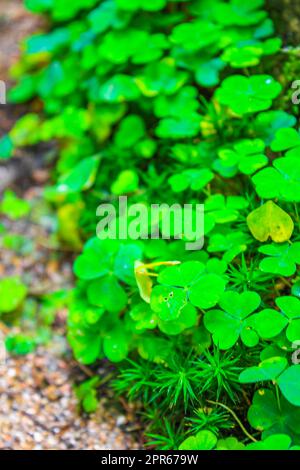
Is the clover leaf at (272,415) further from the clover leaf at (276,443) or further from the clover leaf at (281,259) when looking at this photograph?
the clover leaf at (281,259)

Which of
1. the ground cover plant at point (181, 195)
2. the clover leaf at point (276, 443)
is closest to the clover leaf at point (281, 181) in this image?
the ground cover plant at point (181, 195)

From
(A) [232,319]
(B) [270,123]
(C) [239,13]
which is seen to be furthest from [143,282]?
(C) [239,13]

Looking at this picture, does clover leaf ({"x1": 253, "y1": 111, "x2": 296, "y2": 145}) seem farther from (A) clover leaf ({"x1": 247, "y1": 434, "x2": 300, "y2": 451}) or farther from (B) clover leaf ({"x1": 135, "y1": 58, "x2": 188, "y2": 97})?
(A) clover leaf ({"x1": 247, "y1": 434, "x2": 300, "y2": 451})

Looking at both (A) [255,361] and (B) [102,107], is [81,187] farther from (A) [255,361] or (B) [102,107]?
(A) [255,361]

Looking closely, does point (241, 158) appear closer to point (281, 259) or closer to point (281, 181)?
point (281, 181)

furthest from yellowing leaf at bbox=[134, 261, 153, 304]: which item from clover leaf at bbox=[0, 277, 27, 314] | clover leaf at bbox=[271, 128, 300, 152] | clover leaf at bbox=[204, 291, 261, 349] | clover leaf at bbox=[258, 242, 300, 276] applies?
clover leaf at bbox=[0, 277, 27, 314]

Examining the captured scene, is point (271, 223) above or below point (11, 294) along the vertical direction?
above
